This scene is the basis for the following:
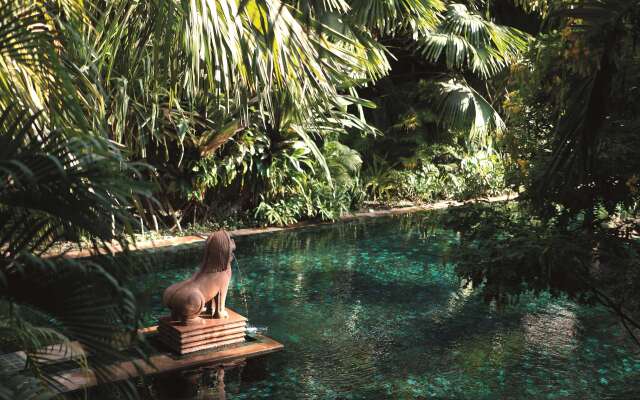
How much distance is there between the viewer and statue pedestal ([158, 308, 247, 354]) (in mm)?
5020

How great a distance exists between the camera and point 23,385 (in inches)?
71.4

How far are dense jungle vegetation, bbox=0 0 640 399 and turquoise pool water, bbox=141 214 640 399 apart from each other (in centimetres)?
51

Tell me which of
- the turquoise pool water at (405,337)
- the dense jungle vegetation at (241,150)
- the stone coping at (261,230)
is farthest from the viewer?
the stone coping at (261,230)

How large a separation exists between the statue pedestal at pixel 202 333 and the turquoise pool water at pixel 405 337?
12.7 inches

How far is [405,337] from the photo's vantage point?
5703 mm

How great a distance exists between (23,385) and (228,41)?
321 cm

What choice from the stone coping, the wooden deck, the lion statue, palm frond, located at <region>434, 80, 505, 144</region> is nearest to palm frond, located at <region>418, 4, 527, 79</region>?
palm frond, located at <region>434, 80, 505, 144</region>

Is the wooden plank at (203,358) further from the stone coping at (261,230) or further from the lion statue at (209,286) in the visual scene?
the stone coping at (261,230)

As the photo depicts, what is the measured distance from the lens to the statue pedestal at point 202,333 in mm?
5020

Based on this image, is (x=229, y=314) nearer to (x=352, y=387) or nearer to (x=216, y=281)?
(x=216, y=281)

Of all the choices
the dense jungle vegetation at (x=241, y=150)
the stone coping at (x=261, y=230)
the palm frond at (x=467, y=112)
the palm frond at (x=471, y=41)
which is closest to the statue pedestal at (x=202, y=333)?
the dense jungle vegetation at (x=241, y=150)

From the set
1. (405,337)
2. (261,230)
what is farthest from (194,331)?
(261,230)

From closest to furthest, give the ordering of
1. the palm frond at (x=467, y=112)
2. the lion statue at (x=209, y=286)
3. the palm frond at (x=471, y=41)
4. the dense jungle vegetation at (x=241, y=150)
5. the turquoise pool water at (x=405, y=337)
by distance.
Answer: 1. the dense jungle vegetation at (x=241, y=150)
2. the turquoise pool water at (x=405, y=337)
3. the lion statue at (x=209, y=286)
4. the palm frond at (x=471, y=41)
5. the palm frond at (x=467, y=112)

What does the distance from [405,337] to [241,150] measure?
5.38 metres
